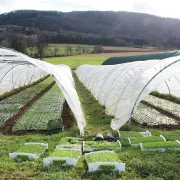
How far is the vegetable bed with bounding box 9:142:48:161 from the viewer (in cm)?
889

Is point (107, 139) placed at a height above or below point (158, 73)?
below

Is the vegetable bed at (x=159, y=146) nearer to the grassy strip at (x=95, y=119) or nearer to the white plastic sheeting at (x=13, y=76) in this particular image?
the grassy strip at (x=95, y=119)

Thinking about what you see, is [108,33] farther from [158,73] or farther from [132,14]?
[158,73]

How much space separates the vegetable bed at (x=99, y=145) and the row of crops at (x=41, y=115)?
2.77 metres

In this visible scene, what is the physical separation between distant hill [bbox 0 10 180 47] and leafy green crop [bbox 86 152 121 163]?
4115 inches

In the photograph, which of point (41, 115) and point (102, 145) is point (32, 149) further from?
point (41, 115)

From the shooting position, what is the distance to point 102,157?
27.6 feet

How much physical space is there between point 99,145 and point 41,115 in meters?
6.46

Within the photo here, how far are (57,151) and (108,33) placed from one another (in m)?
141

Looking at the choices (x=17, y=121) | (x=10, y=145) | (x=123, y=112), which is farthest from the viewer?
(x=17, y=121)

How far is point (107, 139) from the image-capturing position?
35.7 ft

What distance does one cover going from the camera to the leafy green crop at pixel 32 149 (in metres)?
9.16

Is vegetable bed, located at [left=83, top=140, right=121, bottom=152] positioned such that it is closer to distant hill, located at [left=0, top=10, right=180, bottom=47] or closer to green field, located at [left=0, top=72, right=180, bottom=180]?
green field, located at [left=0, top=72, right=180, bottom=180]

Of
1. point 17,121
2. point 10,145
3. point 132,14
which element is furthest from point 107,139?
point 132,14
